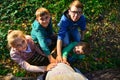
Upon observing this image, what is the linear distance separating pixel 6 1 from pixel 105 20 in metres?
2.14

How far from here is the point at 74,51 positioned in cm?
425

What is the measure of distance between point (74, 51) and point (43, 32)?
57 cm

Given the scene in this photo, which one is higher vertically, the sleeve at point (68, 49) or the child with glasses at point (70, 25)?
the child with glasses at point (70, 25)

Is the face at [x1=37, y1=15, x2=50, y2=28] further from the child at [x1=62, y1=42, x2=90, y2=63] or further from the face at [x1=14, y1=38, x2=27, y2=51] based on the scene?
the child at [x1=62, y1=42, x2=90, y2=63]

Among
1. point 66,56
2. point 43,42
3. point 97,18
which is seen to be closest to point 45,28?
point 43,42

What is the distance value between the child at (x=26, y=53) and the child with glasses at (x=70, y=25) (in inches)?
12.0

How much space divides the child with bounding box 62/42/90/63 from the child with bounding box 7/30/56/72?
0.33 meters

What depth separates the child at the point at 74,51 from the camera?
4.09 m

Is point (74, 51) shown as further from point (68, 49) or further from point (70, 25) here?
point (70, 25)

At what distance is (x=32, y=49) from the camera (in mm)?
4422

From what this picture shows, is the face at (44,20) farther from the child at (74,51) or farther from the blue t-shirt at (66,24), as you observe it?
the child at (74,51)

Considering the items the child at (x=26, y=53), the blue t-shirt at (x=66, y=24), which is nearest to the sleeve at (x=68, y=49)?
the blue t-shirt at (x=66, y=24)

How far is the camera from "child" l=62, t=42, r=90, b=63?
4.09 metres

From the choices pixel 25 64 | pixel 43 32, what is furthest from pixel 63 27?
pixel 25 64
